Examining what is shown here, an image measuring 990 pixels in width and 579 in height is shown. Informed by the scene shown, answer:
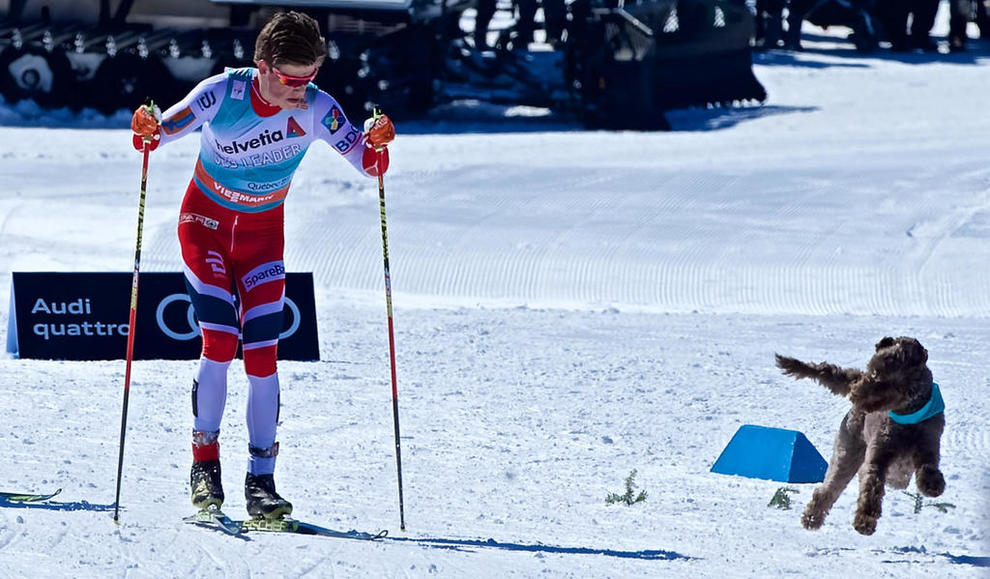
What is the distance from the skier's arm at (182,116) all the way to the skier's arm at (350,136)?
0.33m

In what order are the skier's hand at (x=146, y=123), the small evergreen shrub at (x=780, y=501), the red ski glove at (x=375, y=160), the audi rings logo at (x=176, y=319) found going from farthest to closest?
the audi rings logo at (x=176, y=319)
the small evergreen shrub at (x=780, y=501)
the red ski glove at (x=375, y=160)
the skier's hand at (x=146, y=123)

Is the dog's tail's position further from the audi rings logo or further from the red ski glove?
the audi rings logo

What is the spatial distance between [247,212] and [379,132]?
0.51 m

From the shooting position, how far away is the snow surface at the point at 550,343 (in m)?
4.64

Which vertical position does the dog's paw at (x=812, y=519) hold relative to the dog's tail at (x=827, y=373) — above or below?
below

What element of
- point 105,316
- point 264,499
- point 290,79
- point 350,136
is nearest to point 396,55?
point 105,316

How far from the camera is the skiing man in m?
4.76

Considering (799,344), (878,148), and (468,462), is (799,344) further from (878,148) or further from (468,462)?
(878,148)

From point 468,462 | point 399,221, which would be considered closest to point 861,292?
point 399,221

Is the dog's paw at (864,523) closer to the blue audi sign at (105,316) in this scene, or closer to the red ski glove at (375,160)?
the red ski glove at (375,160)

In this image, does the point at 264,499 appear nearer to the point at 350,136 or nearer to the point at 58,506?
the point at 58,506

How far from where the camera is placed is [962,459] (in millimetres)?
5828

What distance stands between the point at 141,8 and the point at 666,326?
1160 cm

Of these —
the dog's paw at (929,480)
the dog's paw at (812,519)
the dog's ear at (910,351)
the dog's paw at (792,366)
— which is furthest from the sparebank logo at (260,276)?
the dog's paw at (929,480)
